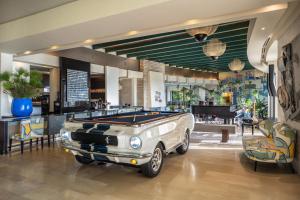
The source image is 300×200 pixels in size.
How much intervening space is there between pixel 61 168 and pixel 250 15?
14.0 feet

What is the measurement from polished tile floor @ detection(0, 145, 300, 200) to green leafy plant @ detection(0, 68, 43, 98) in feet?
5.54

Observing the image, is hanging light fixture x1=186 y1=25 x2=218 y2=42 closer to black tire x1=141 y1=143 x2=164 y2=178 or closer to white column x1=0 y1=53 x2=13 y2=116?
black tire x1=141 y1=143 x2=164 y2=178

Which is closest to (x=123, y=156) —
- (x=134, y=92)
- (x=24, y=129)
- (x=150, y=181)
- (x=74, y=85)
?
(x=150, y=181)

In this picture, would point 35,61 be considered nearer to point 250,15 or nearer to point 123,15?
point 123,15

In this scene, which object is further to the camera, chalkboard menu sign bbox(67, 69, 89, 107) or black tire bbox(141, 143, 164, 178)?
chalkboard menu sign bbox(67, 69, 89, 107)

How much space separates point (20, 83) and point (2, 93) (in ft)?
2.66

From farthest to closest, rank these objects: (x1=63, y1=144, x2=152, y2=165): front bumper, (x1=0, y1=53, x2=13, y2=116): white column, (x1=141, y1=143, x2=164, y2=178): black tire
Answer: (x1=0, y1=53, x2=13, y2=116): white column
(x1=141, y1=143, x2=164, y2=178): black tire
(x1=63, y1=144, x2=152, y2=165): front bumper

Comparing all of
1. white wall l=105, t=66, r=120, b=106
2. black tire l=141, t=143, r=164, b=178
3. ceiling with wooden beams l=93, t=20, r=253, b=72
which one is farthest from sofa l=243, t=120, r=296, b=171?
white wall l=105, t=66, r=120, b=106

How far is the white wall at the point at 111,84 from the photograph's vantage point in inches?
333

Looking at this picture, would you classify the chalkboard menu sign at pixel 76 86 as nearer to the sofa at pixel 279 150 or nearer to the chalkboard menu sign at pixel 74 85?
the chalkboard menu sign at pixel 74 85

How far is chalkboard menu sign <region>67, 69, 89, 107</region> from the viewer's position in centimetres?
704

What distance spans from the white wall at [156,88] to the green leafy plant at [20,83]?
5.54 m

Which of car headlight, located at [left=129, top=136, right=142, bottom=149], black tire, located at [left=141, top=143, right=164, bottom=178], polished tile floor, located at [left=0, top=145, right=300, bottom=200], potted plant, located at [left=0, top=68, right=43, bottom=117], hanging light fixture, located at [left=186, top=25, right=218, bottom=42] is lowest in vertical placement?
polished tile floor, located at [left=0, top=145, right=300, bottom=200]

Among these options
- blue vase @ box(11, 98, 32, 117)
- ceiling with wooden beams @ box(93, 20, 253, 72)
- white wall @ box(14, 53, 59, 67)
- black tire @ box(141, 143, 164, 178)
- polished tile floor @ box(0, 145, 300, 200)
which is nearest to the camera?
polished tile floor @ box(0, 145, 300, 200)
